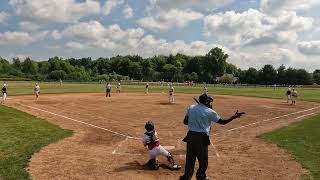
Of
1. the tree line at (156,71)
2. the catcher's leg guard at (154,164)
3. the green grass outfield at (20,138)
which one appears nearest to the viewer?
the green grass outfield at (20,138)

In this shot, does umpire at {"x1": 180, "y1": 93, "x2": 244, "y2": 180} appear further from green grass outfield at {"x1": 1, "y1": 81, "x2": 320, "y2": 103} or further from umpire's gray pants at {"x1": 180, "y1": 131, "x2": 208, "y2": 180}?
green grass outfield at {"x1": 1, "y1": 81, "x2": 320, "y2": 103}

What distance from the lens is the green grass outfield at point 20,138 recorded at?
516 inches

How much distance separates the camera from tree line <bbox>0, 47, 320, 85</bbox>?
130m

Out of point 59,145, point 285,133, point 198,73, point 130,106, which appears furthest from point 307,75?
point 59,145

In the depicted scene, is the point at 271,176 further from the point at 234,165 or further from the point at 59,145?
the point at 59,145

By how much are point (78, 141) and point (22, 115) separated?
8.99 metres

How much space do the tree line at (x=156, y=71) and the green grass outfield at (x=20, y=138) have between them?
10827 cm

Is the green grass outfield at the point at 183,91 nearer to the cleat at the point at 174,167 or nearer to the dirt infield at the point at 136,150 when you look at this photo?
the dirt infield at the point at 136,150

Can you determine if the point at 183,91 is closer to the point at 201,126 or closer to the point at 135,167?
the point at 135,167

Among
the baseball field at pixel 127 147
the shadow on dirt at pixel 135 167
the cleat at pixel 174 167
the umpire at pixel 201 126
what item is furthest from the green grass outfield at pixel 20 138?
the umpire at pixel 201 126

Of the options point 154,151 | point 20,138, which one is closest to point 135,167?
point 154,151

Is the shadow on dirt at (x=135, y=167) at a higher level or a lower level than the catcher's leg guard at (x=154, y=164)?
lower

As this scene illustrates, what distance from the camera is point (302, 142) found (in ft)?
63.5

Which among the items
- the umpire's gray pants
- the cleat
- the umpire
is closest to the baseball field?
the cleat
